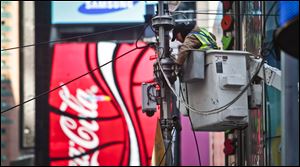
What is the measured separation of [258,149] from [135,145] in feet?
22.4

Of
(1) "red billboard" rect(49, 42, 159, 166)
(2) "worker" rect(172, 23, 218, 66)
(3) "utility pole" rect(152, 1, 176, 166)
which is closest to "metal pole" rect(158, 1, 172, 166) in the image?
(3) "utility pole" rect(152, 1, 176, 166)

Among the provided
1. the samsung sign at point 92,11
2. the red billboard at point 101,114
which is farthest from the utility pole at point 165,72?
the samsung sign at point 92,11

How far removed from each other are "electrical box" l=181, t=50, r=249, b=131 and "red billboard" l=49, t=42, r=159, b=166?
30.9 feet

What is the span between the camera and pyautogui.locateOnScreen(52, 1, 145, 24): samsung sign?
16.7m

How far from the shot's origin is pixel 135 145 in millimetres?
16219

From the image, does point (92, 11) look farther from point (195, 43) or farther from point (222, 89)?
point (222, 89)

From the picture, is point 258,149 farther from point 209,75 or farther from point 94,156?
point 94,156

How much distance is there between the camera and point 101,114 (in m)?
16.2

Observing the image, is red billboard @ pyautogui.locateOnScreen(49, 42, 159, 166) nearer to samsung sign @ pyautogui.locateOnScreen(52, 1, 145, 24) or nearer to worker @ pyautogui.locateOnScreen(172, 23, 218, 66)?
samsung sign @ pyautogui.locateOnScreen(52, 1, 145, 24)

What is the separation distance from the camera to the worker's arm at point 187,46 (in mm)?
6602

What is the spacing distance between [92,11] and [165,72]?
10382 mm

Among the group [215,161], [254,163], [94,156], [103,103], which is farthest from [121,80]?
[254,163]

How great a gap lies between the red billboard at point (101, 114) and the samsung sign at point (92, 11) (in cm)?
79

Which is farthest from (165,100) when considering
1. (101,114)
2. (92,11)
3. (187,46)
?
(92,11)
